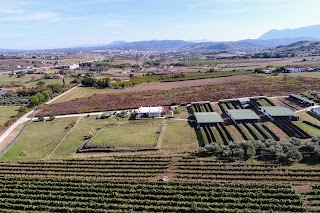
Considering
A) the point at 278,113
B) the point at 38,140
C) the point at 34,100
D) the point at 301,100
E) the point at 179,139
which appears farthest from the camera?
the point at 34,100

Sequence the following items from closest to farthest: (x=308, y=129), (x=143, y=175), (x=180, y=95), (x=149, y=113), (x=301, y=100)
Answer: (x=143, y=175) → (x=308, y=129) → (x=149, y=113) → (x=301, y=100) → (x=180, y=95)

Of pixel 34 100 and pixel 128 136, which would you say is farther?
pixel 34 100

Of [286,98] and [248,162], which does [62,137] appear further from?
[286,98]

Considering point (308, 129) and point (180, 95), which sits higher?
point (180, 95)

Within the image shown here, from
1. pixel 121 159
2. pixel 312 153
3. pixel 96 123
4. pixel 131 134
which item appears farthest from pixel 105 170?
pixel 312 153

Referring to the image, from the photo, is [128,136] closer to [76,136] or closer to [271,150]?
[76,136]

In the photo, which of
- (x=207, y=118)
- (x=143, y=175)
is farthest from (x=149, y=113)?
(x=143, y=175)

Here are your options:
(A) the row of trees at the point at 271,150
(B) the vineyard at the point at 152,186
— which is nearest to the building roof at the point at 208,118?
(A) the row of trees at the point at 271,150
